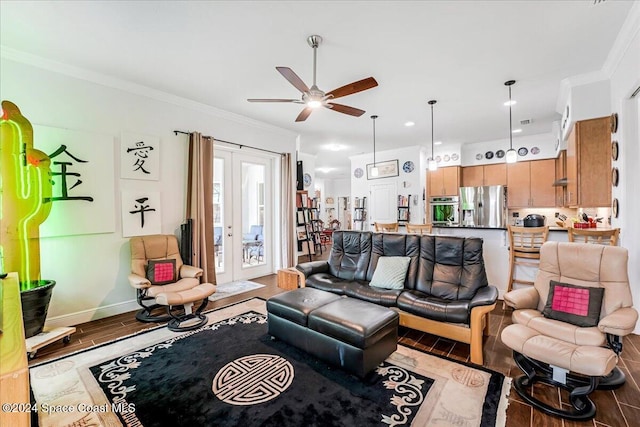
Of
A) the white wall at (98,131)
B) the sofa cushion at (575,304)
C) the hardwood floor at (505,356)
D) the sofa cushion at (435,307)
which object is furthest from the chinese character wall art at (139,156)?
the sofa cushion at (575,304)

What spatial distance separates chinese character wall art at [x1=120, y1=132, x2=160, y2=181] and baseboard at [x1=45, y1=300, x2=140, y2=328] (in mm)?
1661

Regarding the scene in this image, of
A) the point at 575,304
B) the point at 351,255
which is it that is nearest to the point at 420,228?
the point at 351,255

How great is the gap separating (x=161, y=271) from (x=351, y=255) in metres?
2.43

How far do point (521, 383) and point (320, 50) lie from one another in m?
3.43

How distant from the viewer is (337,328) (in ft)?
7.16

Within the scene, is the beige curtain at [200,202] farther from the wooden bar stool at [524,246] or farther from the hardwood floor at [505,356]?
the wooden bar stool at [524,246]

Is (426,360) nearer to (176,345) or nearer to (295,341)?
(295,341)

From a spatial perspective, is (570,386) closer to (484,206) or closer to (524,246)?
(524,246)

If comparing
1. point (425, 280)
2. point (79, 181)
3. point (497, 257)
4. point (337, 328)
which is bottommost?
point (337, 328)

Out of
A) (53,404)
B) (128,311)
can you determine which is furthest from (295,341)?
(128,311)

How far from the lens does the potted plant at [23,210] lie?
2.64 meters

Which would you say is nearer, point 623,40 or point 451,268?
point 623,40

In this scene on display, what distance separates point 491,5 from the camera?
2326mm

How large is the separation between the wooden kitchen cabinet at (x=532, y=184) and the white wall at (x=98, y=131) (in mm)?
6928
